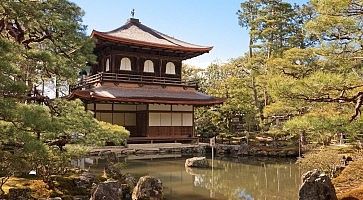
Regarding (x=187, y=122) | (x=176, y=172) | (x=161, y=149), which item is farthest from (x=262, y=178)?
(x=187, y=122)

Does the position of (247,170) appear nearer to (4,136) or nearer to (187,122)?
(187,122)

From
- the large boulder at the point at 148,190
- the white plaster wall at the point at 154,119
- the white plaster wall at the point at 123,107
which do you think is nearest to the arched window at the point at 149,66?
the white plaster wall at the point at 123,107

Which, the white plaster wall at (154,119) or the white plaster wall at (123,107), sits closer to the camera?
the white plaster wall at (154,119)

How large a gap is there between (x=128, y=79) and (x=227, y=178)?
447 inches

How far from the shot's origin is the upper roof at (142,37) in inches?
888

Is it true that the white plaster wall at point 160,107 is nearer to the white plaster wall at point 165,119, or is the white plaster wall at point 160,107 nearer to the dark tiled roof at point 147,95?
the white plaster wall at point 165,119

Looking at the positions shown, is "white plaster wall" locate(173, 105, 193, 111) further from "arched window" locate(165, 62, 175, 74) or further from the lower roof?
"arched window" locate(165, 62, 175, 74)

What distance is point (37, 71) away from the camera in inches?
362

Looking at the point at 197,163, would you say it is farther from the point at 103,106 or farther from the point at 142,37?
the point at 142,37

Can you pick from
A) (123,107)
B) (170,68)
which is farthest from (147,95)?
(170,68)

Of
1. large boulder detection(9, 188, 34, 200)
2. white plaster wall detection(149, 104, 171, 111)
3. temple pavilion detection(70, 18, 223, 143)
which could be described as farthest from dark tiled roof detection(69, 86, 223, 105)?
large boulder detection(9, 188, 34, 200)

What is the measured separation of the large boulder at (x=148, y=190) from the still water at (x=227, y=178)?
0.89 metres

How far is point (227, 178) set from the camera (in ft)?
47.4

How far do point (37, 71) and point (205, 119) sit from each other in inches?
831
